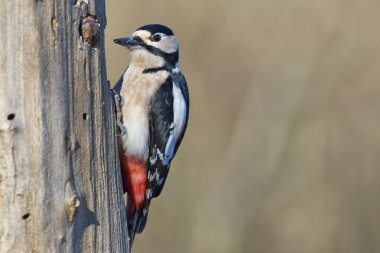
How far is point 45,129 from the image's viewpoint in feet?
8.02

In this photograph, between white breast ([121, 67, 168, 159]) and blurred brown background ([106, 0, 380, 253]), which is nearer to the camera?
white breast ([121, 67, 168, 159])

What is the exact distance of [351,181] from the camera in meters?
5.80

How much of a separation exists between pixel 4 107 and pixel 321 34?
11.5ft

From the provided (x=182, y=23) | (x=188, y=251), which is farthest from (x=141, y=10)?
(x=188, y=251)

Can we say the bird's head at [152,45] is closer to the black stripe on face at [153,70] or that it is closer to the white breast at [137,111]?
the black stripe on face at [153,70]

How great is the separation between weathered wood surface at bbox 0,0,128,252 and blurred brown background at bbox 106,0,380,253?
2992mm

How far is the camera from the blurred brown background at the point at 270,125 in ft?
18.4

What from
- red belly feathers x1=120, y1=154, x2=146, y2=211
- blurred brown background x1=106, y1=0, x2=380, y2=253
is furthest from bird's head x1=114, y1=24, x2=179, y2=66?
blurred brown background x1=106, y1=0, x2=380, y2=253

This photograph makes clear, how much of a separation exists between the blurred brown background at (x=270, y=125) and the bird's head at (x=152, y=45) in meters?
1.62

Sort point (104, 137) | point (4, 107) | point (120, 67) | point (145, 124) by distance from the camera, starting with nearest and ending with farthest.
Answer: point (4, 107), point (104, 137), point (145, 124), point (120, 67)

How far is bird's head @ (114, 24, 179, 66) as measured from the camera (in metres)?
3.73

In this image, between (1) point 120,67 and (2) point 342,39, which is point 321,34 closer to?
(2) point 342,39

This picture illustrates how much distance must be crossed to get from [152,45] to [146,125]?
1.66ft

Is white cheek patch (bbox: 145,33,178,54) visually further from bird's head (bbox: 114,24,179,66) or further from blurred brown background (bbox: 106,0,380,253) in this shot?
blurred brown background (bbox: 106,0,380,253)
